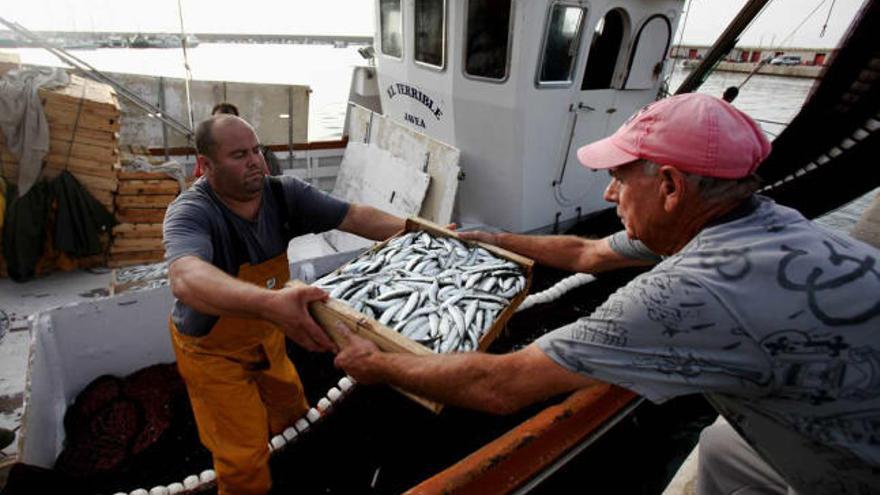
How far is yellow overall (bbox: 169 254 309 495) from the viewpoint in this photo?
317 cm

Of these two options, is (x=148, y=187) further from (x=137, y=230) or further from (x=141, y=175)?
(x=137, y=230)

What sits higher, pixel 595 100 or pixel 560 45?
pixel 560 45

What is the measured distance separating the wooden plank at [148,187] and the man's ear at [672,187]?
6.92 m

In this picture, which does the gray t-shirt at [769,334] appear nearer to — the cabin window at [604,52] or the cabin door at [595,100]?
the cabin door at [595,100]

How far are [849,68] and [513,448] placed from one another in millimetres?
7802

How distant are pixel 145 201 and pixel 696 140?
24.0 ft

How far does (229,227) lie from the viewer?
322 cm

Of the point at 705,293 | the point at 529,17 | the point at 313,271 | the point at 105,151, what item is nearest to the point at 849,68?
the point at 529,17

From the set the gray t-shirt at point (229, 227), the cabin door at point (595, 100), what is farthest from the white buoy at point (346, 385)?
the cabin door at point (595, 100)

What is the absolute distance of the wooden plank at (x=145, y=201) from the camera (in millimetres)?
6594

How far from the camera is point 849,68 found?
6.60m

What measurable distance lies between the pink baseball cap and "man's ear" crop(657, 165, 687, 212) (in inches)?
1.1

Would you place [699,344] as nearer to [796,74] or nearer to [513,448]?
[513,448]

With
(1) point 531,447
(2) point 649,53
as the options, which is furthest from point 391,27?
(1) point 531,447
